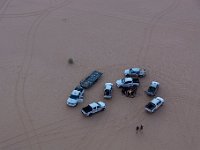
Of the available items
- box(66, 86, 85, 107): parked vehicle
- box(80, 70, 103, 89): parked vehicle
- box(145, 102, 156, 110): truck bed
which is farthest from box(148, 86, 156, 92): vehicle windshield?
box(66, 86, 85, 107): parked vehicle

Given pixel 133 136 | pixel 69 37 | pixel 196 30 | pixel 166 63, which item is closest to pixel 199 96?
pixel 166 63

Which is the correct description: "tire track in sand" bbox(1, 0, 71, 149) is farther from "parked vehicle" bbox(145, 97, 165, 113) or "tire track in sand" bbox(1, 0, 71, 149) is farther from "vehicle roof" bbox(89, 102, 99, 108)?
"parked vehicle" bbox(145, 97, 165, 113)

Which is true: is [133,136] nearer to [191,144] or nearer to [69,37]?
[191,144]

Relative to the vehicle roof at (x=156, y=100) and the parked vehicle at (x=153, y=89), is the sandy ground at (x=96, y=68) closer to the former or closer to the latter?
the parked vehicle at (x=153, y=89)

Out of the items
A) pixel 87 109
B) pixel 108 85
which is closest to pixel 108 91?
pixel 108 85

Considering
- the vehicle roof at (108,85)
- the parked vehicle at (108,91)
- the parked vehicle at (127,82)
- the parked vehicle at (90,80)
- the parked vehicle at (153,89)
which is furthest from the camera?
the parked vehicle at (90,80)

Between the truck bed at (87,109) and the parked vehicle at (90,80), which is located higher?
the parked vehicle at (90,80)

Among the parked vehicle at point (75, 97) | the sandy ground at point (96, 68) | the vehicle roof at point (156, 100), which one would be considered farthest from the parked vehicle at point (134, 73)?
the parked vehicle at point (75, 97)

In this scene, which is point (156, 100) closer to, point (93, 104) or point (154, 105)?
point (154, 105)
